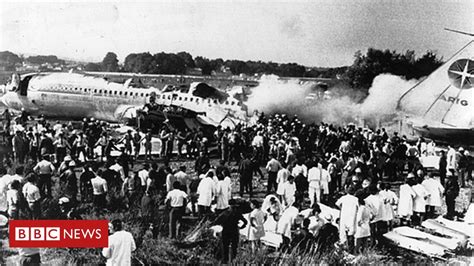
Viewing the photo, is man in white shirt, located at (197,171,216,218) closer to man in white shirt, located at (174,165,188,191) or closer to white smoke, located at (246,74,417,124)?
man in white shirt, located at (174,165,188,191)

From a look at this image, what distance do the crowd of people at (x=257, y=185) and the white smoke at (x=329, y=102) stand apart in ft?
33.6

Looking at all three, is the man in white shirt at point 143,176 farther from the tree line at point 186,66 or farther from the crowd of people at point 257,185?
the tree line at point 186,66

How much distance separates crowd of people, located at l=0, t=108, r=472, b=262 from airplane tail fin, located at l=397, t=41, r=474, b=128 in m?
2.62

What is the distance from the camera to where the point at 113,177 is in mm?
12789

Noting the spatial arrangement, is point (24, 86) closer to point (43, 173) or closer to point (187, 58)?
point (43, 173)

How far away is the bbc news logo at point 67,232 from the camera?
9734 mm

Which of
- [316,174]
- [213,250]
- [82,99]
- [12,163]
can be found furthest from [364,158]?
[82,99]

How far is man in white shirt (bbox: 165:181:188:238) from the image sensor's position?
34.3 feet

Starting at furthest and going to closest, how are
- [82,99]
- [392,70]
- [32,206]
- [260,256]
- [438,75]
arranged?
[392,70] → [82,99] → [438,75] → [32,206] → [260,256]

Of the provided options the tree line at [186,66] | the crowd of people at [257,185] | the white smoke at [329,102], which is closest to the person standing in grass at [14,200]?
the crowd of people at [257,185]

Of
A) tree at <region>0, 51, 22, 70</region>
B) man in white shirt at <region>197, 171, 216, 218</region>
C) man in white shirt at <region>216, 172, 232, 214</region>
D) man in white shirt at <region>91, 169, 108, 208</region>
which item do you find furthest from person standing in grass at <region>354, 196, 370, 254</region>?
tree at <region>0, 51, 22, 70</region>

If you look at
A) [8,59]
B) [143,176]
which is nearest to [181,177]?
[143,176]

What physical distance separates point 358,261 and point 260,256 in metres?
2.03

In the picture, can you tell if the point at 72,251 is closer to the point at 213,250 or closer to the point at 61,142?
the point at 213,250
